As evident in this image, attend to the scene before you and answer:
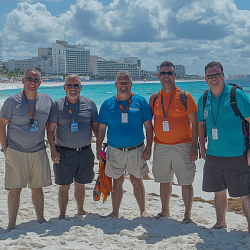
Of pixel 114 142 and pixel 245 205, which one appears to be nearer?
pixel 245 205

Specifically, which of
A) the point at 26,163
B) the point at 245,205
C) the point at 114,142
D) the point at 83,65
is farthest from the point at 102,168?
the point at 83,65

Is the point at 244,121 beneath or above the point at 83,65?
beneath

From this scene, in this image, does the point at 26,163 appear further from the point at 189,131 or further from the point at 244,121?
the point at 244,121

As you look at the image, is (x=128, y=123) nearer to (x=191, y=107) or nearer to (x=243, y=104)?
(x=191, y=107)

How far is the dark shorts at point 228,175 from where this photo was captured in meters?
3.15

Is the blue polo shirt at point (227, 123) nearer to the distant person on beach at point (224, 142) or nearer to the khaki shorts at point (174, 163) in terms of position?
the distant person on beach at point (224, 142)

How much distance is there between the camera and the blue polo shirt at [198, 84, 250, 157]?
3.11m

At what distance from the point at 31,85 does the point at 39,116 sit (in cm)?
41

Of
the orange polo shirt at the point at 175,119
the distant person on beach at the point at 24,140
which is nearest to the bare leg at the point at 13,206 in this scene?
the distant person on beach at the point at 24,140

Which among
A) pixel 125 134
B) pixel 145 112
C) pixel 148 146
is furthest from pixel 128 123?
pixel 148 146

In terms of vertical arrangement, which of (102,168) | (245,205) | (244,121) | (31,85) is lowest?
(245,205)

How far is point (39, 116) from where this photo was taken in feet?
11.4

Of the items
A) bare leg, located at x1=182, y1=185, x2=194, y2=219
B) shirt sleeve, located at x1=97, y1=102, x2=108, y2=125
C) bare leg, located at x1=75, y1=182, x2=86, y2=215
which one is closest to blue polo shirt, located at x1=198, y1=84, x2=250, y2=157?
bare leg, located at x1=182, y1=185, x2=194, y2=219

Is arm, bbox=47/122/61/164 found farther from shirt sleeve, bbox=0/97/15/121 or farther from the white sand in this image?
the white sand
